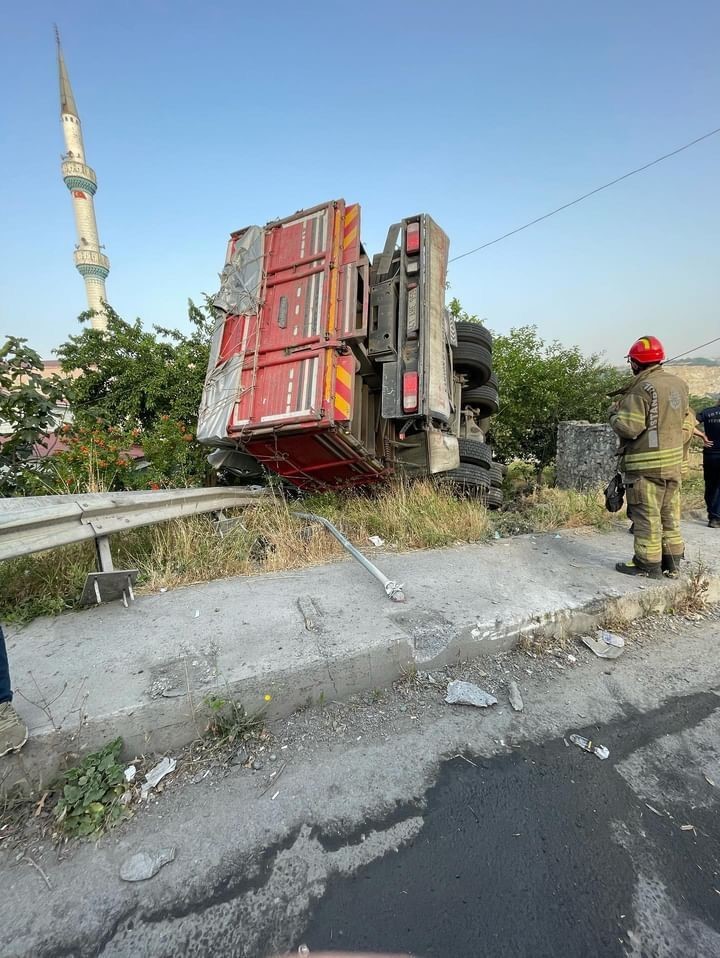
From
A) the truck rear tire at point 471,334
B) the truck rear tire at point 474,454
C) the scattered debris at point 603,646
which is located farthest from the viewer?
the truck rear tire at point 471,334

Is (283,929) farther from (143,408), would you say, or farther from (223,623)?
(143,408)

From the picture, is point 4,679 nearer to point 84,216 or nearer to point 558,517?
point 558,517

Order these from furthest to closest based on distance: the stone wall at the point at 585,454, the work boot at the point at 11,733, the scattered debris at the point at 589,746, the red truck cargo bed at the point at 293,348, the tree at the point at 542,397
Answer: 1. the tree at the point at 542,397
2. the stone wall at the point at 585,454
3. the red truck cargo bed at the point at 293,348
4. the scattered debris at the point at 589,746
5. the work boot at the point at 11,733

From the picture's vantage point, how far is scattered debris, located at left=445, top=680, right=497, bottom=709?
1.87 m

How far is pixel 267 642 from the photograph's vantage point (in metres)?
2.04

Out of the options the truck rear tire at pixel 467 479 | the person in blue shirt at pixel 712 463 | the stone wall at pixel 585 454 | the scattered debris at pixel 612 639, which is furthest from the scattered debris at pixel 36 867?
the stone wall at pixel 585 454

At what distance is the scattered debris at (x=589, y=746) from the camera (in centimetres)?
162

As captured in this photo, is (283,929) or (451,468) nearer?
(283,929)

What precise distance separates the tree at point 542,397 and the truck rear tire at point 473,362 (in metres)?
2.96

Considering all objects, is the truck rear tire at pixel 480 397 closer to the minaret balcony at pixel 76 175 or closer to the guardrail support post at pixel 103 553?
the guardrail support post at pixel 103 553

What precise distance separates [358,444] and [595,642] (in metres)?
2.53

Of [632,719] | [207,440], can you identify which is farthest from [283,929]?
[207,440]

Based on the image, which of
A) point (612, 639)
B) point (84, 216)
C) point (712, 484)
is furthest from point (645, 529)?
point (84, 216)

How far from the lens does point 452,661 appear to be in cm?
214
